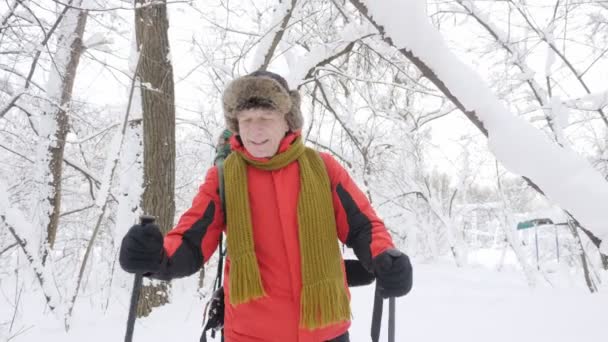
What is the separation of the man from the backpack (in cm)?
4

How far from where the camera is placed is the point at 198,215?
1622 mm

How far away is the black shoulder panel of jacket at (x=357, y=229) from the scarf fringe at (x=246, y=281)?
0.37 meters

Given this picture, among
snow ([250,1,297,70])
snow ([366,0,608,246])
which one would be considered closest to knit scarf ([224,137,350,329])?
snow ([366,0,608,246])

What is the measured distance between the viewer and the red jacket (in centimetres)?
157

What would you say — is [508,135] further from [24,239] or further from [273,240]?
[24,239]

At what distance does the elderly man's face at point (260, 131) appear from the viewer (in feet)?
5.41

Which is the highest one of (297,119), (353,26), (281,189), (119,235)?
(353,26)

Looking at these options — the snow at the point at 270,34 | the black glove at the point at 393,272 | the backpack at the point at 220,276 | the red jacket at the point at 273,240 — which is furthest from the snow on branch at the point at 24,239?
the black glove at the point at 393,272

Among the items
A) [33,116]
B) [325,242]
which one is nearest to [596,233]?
[325,242]

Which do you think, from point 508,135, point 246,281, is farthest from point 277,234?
point 508,135

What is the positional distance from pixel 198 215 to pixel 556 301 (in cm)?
295

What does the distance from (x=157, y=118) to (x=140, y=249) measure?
341cm

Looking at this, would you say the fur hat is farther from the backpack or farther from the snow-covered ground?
the snow-covered ground

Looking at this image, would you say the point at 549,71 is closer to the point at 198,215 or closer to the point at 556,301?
the point at 556,301
